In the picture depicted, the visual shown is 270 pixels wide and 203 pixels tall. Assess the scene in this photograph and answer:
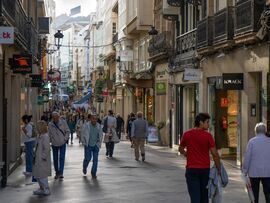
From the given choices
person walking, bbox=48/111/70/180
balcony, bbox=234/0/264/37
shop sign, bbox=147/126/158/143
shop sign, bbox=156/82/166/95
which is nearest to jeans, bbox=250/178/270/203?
person walking, bbox=48/111/70/180

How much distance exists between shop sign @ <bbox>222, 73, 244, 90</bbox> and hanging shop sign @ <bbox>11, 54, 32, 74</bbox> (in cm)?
606

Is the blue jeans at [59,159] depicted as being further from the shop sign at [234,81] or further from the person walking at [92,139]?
the shop sign at [234,81]

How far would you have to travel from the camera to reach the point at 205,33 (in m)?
24.0

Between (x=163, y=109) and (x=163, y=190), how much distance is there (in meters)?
21.6

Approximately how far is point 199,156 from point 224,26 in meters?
12.2

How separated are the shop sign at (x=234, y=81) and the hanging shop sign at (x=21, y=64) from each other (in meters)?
6.06

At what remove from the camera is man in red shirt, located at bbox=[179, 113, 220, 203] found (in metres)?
9.91

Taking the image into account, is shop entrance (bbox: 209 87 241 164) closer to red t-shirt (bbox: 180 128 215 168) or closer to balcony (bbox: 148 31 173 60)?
balcony (bbox: 148 31 173 60)

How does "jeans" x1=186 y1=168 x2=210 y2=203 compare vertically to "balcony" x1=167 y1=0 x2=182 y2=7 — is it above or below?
below

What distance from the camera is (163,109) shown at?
118ft

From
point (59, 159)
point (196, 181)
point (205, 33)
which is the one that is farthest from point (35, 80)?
point (196, 181)

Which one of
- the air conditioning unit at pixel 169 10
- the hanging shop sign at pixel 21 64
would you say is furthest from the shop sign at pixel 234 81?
the air conditioning unit at pixel 169 10

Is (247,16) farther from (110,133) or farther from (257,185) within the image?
(257,185)

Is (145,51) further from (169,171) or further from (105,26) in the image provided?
(105,26)
